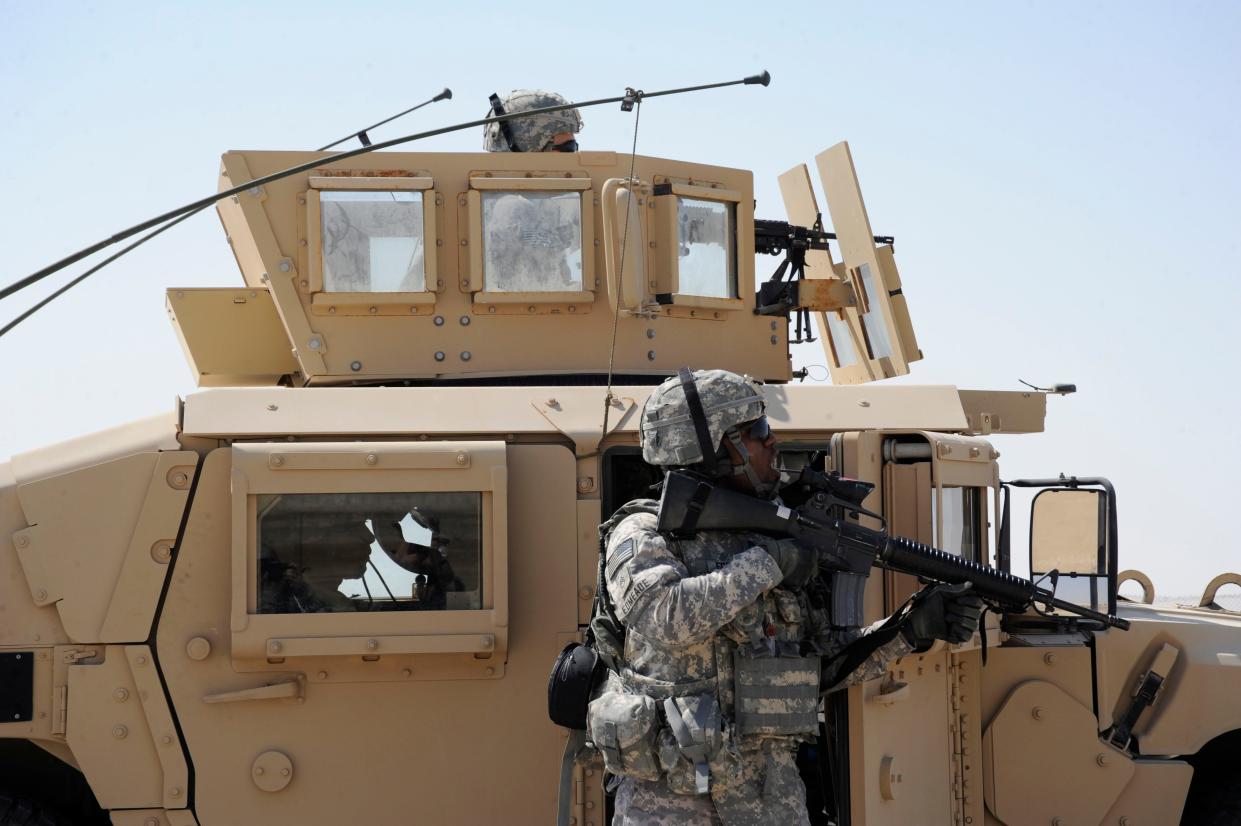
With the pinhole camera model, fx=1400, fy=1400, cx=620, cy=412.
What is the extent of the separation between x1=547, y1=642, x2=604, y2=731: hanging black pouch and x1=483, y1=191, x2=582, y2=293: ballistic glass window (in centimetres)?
206

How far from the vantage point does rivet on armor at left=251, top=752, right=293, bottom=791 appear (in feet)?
16.9

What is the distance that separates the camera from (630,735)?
14.0 ft

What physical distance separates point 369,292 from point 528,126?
1296mm

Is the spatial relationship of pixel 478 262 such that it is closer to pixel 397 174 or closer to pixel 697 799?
pixel 397 174

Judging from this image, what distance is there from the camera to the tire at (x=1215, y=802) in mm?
5996

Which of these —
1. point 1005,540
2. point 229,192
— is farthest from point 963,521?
point 229,192

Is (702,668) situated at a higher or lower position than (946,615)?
lower

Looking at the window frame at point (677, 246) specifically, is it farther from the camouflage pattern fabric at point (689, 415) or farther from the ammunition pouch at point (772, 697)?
the ammunition pouch at point (772, 697)

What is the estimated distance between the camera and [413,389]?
17.9ft

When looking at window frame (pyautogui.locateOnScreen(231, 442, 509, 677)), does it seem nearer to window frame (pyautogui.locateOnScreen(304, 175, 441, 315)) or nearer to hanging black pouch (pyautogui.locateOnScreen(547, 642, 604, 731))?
hanging black pouch (pyautogui.locateOnScreen(547, 642, 604, 731))

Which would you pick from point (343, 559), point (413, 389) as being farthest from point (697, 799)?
point (413, 389)

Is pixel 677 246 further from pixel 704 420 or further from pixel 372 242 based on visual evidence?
pixel 704 420

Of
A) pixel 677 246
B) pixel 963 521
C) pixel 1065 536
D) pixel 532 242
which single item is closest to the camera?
pixel 963 521

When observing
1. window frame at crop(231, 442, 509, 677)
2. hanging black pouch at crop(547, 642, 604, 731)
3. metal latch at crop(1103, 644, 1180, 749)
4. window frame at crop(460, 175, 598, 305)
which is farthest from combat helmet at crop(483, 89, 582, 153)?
metal latch at crop(1103, 644, 1180, 749)
